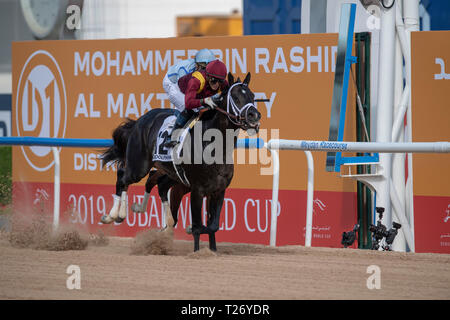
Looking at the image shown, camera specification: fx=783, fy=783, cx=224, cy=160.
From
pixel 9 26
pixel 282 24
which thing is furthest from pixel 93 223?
pixel 9 26

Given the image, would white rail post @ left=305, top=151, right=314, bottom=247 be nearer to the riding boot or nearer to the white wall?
the riding boot

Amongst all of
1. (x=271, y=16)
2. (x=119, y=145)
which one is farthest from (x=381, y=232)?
(x=271, y=16)

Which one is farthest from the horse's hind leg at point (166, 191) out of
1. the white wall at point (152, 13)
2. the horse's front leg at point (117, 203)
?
the white wall at point (152, 13)

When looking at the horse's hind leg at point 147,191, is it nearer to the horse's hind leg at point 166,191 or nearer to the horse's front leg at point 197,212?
the horse's hind leg at point 166,191

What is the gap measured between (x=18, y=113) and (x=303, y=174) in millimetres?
3601

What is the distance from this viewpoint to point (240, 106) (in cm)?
618

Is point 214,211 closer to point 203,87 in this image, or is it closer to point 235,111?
point 235,111

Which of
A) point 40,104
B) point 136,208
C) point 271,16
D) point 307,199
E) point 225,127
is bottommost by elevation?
point 136,208

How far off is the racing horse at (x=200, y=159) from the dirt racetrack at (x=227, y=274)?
38cm

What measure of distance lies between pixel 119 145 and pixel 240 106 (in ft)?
6.65

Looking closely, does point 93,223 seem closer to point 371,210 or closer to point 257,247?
point 257,247

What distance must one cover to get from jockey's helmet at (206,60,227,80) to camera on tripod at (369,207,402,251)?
1845mm
